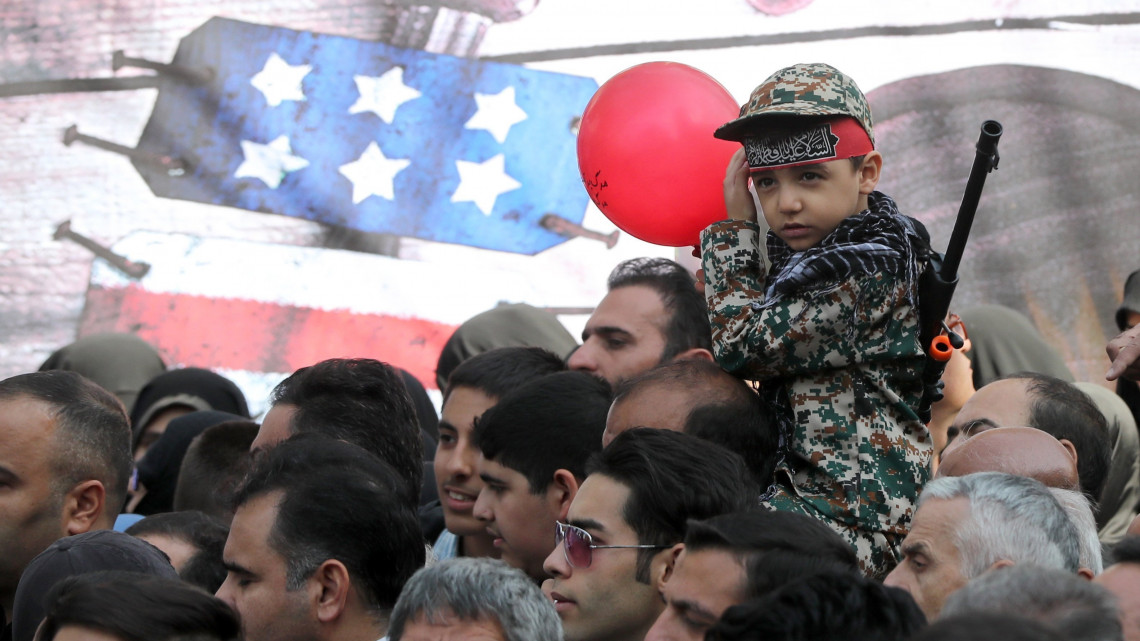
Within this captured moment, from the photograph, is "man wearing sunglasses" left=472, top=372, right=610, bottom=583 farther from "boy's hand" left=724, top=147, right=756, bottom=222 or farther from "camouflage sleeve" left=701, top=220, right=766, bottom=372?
"boy's hand" left=724, top=147, right=756, bottom=222

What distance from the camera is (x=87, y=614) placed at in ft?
7.95

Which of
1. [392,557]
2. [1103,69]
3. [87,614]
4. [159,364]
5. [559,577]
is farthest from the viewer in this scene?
[159,364]

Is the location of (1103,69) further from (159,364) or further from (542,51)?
(159,364)

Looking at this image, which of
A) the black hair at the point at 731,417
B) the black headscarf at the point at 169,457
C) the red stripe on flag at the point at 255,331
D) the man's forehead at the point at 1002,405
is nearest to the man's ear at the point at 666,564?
the black hair at the point at 731,417

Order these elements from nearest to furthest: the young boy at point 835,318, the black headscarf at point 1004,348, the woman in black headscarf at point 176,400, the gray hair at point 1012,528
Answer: the gray hair at point 1012,528 → the young boy at point 835,318 → the black headscarf at point 1004,348 → the woman in black headscarf at point 176,400

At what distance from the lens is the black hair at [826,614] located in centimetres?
177

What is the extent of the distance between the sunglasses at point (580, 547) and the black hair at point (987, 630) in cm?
116

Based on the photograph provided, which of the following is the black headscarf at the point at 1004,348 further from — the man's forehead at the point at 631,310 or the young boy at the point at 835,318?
the young boy at the point at 835,318

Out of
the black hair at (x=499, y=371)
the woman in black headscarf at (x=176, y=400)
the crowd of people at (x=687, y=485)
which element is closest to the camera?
the crowd of people at (x=687, y=485)

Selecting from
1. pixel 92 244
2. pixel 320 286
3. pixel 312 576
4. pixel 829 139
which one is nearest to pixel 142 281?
pixel 92 244

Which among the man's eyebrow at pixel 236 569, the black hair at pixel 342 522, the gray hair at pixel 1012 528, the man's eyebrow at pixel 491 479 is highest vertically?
the gray hair at pixel 1012 528

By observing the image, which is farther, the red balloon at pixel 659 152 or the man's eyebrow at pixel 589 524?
the red balloon at pixel 659 152

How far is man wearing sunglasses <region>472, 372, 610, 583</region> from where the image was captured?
3.28m

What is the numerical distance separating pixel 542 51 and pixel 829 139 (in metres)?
3.66
